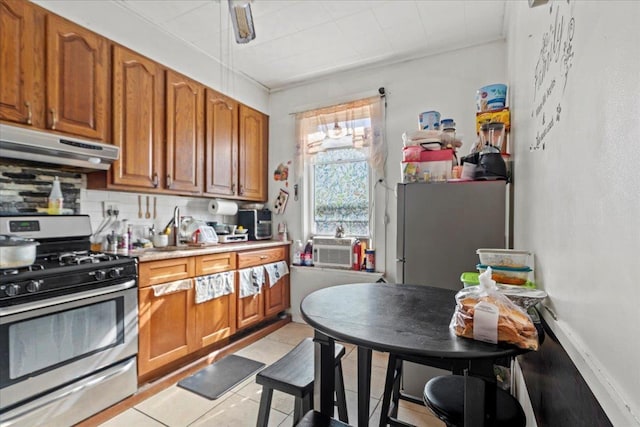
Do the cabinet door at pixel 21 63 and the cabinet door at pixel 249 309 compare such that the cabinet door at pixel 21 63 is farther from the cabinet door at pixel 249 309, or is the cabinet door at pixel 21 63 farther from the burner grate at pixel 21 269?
the cabinet door at pixel 249 309

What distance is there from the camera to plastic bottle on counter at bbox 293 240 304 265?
3.59 meters

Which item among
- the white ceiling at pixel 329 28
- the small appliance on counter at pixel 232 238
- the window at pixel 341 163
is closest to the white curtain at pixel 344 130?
the window at pixel 341 163

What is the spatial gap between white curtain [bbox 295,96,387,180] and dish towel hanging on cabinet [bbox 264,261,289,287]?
102 centimetres

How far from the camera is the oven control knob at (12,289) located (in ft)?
4.86

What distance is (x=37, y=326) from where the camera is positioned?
1607 mm

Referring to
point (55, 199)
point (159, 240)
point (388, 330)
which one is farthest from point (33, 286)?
point (388, 330)

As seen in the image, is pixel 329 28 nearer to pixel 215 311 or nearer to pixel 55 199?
pixel 55 199

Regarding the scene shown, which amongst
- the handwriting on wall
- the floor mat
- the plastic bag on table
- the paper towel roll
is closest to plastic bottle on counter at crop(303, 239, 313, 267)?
the paper towel roll

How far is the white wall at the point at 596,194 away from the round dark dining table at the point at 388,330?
21 centimetres

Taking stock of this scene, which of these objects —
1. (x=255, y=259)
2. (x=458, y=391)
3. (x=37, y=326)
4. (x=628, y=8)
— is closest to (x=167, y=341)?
(x=37, y=326)

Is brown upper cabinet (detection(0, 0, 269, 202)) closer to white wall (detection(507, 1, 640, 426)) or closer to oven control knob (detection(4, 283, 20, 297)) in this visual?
oven control knob (detection(4, 283, 20, 297))

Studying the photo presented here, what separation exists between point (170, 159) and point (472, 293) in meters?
2.57

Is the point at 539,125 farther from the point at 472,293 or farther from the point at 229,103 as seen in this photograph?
the point at 229,103

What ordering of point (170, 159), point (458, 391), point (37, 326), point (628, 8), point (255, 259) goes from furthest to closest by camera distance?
point (255, 259)
point (170, 159)
point (37, 326)
point (458, 391)
point (628, 8)
